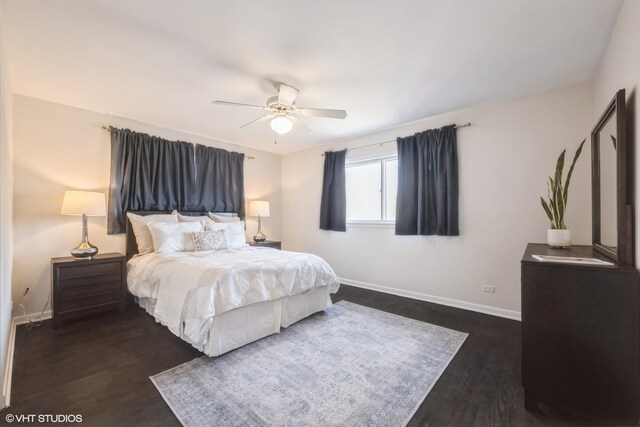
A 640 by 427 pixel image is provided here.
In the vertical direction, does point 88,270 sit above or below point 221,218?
below

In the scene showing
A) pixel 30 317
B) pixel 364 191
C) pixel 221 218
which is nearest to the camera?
pixel 30 317

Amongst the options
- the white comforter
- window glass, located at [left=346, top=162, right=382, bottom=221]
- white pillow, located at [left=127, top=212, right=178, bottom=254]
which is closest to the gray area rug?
the white comforter

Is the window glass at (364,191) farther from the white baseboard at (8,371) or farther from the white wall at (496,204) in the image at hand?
the white baseboard at (8,371)

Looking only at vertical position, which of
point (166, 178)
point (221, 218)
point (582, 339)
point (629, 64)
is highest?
point (629, 64)

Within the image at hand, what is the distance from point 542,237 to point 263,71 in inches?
129

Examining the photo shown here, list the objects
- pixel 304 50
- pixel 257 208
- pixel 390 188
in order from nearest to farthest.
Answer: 1. pixel 304 50
2. pixel 390 188
3. pixel 257 208

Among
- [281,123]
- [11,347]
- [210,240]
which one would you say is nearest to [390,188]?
[281,123]

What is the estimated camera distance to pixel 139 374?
77.3 inches

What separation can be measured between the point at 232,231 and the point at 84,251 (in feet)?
5.45

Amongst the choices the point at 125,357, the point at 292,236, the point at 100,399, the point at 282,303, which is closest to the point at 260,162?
the point at 292,236

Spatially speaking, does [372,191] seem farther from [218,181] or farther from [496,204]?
[218,181]

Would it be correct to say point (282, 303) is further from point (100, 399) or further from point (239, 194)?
point (239, 194)

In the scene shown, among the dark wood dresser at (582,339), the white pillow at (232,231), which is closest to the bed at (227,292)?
the white pillow at (232,231)

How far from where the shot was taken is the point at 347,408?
164cm
